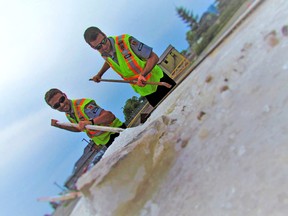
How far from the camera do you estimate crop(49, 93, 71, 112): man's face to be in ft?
13.0

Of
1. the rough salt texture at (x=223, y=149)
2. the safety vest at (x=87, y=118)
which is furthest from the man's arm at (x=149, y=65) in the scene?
the rough salt texture at (x=223, y=149)

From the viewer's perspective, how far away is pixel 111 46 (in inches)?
157

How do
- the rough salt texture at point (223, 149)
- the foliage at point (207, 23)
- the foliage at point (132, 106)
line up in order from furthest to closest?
the foliage at point (132, 106) → the foliage at point (207, 23) → the rough salt texture at point (223, 149)

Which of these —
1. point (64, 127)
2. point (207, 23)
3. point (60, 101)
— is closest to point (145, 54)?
point (60, 101)

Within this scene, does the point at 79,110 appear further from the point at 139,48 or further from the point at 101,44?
the point at 139,48

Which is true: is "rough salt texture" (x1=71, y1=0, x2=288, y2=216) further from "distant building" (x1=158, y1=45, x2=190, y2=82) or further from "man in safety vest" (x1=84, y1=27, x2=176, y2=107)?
"distant building" (x1=158, y1=45, x2=190, y2=82)

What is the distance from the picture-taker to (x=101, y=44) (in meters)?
3.88

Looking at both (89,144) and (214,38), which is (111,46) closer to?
(89,144)

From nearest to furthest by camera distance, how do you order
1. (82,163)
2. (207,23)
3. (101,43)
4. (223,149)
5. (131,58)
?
(223,149)
(207,23)
(82,163)
(101,43)
(131,58)

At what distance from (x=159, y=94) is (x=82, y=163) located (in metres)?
1.49

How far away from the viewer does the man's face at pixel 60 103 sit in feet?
13.0

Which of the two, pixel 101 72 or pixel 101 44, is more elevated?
pixel 101 44

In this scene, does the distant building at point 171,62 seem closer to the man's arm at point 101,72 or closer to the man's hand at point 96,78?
the man's arm at point 101,72

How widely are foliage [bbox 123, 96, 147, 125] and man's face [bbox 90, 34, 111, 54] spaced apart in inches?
30.3
